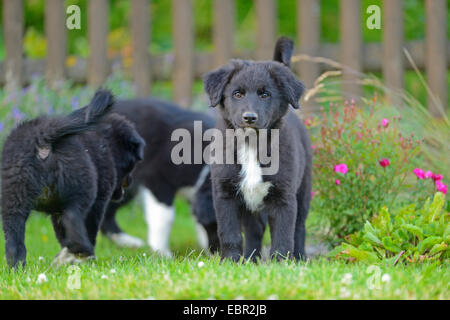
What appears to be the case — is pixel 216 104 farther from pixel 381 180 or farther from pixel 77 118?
pixel 381 180

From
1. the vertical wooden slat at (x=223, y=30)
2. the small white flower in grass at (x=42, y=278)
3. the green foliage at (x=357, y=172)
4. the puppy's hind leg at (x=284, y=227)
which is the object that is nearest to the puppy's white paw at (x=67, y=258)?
the small white flower in grass at (x=42, y=278)

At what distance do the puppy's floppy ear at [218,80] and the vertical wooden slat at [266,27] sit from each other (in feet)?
10.6

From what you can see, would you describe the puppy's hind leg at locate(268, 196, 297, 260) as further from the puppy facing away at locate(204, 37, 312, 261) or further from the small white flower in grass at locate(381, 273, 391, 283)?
the small white flower in grass at locate(381, 273, 391, 283)

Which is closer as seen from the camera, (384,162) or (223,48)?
(384,162)

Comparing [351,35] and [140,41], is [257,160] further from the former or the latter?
[140,41]

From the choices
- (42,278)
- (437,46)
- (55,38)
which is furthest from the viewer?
(55,38)

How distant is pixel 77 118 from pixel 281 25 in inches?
255

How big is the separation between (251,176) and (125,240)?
98.4 inches

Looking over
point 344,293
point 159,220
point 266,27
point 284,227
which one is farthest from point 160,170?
point 344,293

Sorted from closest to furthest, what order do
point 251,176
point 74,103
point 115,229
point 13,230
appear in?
point 13,230, point 251,176, point 115,229, point 74,103

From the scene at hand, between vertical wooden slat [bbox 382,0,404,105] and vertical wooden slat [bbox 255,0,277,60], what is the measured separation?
3.78ft

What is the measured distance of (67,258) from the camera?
15.3ft

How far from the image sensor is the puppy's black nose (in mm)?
3943
